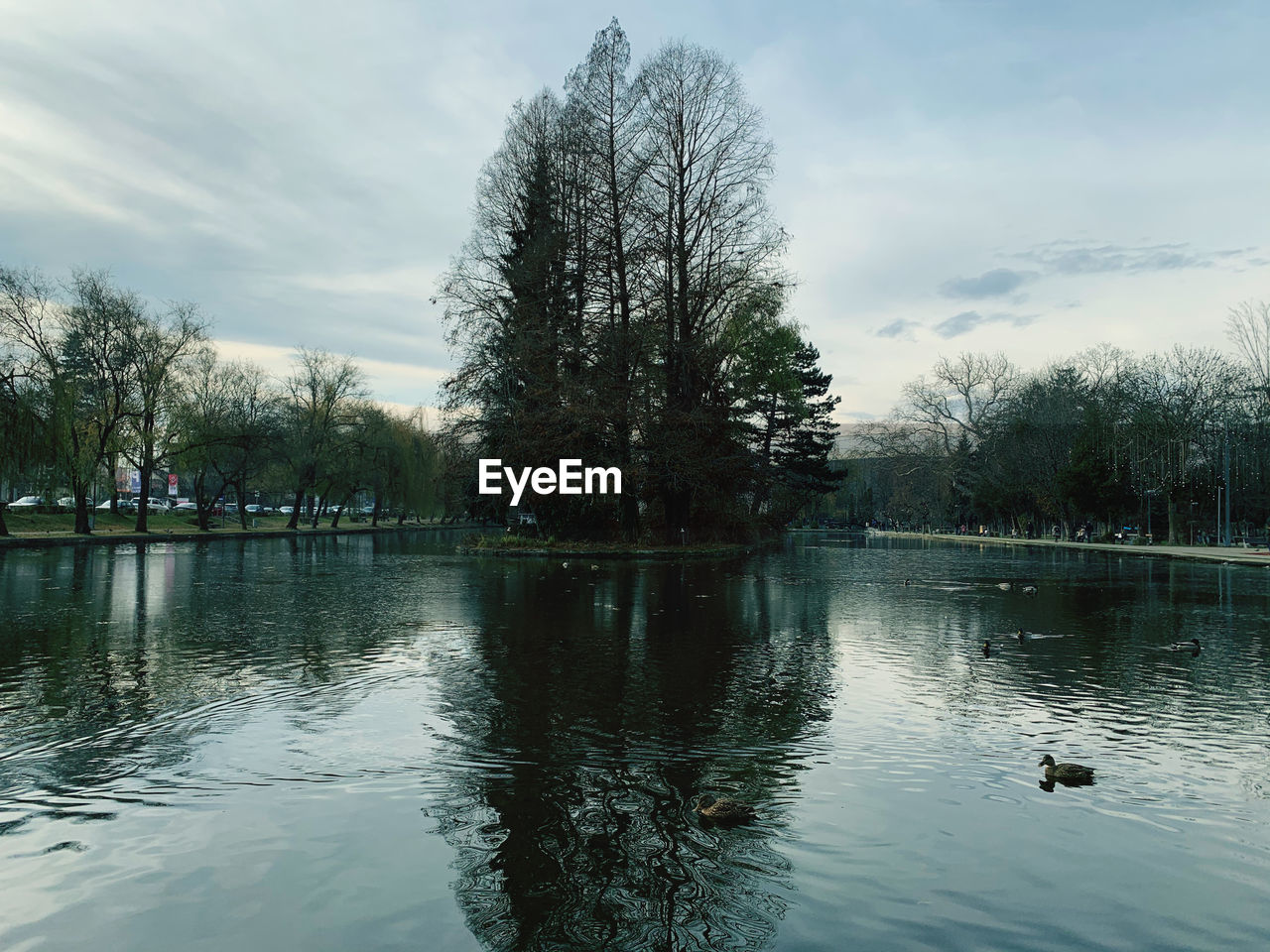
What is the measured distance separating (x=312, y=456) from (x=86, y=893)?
64.8 meters

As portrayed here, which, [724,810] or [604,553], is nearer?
[724,810]

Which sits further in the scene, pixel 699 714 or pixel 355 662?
pixel 355 662

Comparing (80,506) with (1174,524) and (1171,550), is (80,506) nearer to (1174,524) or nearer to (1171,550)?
(1171,550)

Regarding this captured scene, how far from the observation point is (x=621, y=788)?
20.6ft

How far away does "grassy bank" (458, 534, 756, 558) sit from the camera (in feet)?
121

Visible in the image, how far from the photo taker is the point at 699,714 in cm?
860

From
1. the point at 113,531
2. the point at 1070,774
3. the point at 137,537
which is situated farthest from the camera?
the point at 113,531

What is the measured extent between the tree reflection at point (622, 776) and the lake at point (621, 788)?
1.2 inches

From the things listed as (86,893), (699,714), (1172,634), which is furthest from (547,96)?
(86,893)

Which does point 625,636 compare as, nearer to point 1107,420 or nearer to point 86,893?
point 86,893

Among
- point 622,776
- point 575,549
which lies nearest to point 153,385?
point 575,549

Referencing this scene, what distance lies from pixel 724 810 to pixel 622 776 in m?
1.16

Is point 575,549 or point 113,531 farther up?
point 113,531

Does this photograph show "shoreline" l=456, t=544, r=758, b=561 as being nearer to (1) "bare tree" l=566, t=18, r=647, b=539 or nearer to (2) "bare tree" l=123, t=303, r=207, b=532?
(1) "bare tree" l=566, t=18, r=647, b=539
